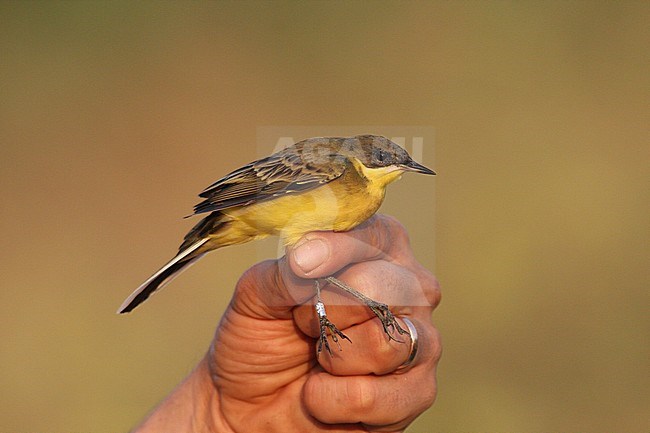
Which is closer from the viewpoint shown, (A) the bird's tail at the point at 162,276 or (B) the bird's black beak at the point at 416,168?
(B) the bird's black beak at the point at 416,168

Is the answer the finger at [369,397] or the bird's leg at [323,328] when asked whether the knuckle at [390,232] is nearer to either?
the bird's leg at [323,328]

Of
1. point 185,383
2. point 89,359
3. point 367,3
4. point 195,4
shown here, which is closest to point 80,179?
point 89,359

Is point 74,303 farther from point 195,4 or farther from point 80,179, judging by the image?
point 195,4

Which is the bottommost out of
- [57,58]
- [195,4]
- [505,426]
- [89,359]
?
[505,426]

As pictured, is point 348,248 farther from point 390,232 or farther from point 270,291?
point 270,291

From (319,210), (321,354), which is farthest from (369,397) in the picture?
(319,210)

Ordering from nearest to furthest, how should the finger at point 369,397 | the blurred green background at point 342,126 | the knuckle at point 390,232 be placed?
the finger at point 369,397 < the knuckle at point 390,232 < the blurred green background at point 342,126

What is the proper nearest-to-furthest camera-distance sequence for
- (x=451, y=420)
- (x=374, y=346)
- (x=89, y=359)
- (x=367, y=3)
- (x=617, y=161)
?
(x=374, y=346) → (x=451, y=420) → (x=89, y=359) → (x=617, y=161) → (x=367, y=3)

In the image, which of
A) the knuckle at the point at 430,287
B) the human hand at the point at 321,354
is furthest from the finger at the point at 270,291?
the knuckle at the point at 430,287
